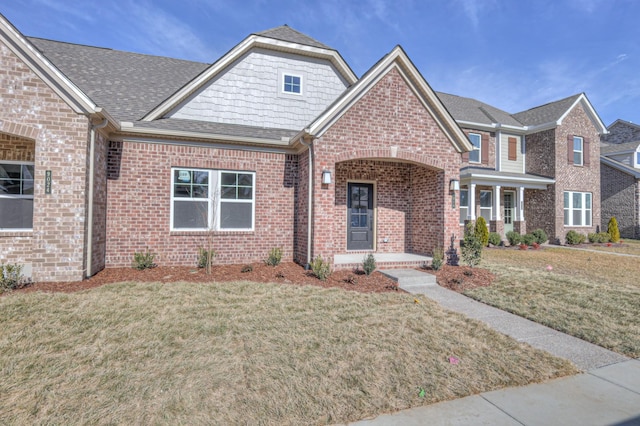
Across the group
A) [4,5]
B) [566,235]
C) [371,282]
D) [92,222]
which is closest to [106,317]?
[92,222]

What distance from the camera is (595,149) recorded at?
19.0m

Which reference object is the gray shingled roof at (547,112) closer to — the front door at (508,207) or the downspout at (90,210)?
the front door at (508,207)

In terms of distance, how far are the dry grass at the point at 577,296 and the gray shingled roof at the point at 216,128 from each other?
6707mm

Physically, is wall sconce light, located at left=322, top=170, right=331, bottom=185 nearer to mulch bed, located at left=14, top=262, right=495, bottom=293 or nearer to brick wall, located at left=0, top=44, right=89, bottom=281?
mulch bed, located at left=14, top=262, right=495, bottom=293

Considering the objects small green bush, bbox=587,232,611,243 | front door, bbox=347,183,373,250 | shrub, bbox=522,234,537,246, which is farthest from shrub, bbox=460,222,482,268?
small green bush, bbox=587,232,611,243

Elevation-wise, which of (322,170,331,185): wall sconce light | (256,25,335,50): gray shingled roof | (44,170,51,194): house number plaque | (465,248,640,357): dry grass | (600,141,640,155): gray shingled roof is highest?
(256,25,335,50): gray shingled roof

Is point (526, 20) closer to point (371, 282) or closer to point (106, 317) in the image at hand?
point (371, 282)

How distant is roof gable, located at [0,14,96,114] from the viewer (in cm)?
619

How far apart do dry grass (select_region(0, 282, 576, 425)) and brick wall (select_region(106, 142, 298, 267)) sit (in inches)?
103

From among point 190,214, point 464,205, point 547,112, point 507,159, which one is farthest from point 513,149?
point 190,214

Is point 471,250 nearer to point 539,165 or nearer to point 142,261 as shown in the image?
point 142,261

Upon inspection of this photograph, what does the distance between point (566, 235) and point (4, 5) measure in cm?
2391

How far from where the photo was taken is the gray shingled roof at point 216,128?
8492mm

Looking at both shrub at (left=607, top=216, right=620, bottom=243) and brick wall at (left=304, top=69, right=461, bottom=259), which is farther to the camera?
shrub at (left=607, top=216, right=620, bottom=243)
